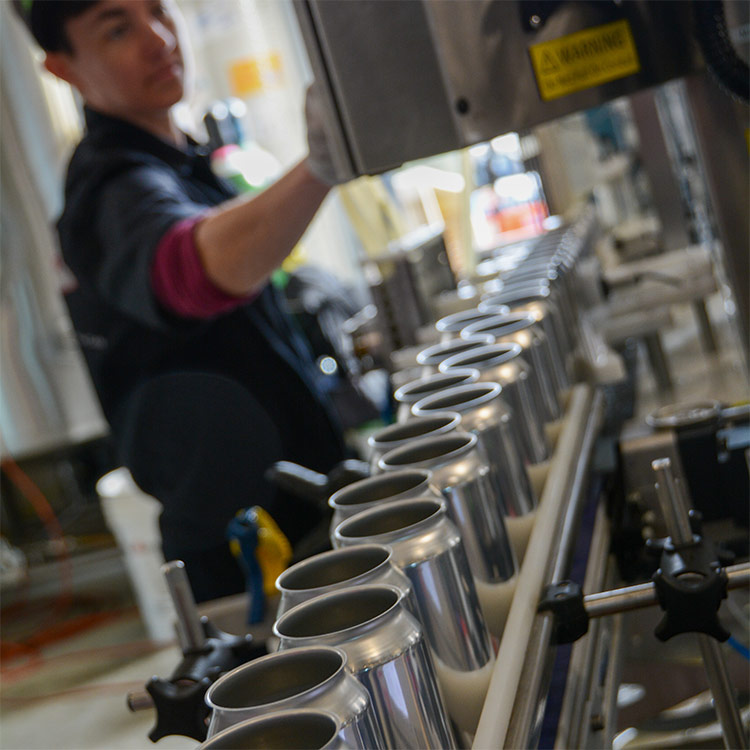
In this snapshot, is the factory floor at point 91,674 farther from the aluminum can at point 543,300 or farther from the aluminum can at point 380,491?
the aluminum can at point 380,491

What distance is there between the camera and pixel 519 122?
3.30 ft

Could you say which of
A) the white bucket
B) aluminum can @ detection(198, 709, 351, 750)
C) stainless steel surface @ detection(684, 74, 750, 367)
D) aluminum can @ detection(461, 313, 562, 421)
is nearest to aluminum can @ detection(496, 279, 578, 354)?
aluminum can @ detection(461, 313, 562, 421)

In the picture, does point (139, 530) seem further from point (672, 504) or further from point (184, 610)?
point (672, 504)

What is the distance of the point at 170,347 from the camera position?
1.93 metres

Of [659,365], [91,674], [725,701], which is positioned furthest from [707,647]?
[91,674]

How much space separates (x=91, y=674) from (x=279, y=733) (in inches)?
148

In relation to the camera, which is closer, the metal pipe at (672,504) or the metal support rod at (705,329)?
the metal pipe at (672,504)

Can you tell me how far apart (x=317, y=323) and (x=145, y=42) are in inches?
64.0

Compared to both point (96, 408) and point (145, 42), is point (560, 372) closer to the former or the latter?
point (145, 42)

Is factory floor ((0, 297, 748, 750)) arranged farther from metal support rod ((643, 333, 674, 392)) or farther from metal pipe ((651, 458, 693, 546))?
metal pipe ((651, 458, 693, 546))

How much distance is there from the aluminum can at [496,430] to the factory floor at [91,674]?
1401 millimetres

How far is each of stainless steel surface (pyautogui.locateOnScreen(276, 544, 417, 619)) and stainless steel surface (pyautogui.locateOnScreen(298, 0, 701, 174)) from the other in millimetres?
485

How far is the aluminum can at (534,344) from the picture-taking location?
3.45 feet

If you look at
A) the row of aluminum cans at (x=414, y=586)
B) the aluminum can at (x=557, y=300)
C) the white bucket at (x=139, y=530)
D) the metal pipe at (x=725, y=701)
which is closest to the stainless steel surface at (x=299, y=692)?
the row of aluminum cans at (x=414, y=586)
